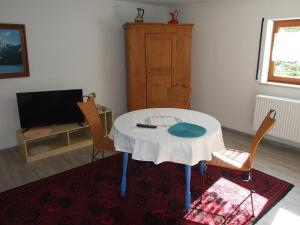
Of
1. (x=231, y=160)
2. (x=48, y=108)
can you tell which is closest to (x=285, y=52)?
(x=231, y=160)

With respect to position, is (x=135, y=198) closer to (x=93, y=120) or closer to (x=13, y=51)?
(x=93, y=120)

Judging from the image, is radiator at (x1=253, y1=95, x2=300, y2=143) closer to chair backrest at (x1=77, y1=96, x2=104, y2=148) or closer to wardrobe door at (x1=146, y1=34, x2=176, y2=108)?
wardrobe door at (x1=146, y1=34, x2=176, y2=108)

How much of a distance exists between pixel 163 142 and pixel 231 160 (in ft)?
2.53

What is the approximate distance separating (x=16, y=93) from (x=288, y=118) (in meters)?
3.80

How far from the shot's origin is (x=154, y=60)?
4.29 meters

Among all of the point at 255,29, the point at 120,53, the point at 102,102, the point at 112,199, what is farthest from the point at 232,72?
the point at 112,199

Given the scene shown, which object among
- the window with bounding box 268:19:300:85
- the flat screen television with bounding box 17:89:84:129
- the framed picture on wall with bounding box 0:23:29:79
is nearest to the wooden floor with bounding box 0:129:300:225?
the flat screen television with bounding box 17:89:84:129

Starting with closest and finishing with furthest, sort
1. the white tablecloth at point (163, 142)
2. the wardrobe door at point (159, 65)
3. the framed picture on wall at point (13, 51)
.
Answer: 1. the white tablecloth at point (163, 142)
2. the framed picture on wall at point (13, 51)
3. the wardrobe door at point (159, 65)

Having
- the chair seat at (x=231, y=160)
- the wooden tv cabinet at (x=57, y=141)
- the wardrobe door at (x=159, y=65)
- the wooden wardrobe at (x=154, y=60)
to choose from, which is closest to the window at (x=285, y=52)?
the wooden wardrobe at (x=154, y=60)

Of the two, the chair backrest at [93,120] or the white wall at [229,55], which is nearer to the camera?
the chair backrest at [93,120]

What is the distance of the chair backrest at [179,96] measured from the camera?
352 cm

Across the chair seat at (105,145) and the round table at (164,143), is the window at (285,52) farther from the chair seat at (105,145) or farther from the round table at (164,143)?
the chair seat at (105,145)

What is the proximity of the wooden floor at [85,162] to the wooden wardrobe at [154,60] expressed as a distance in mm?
1391

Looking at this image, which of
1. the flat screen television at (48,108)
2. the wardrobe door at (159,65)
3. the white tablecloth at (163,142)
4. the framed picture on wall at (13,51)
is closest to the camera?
the white tablecloth at (163,142)
